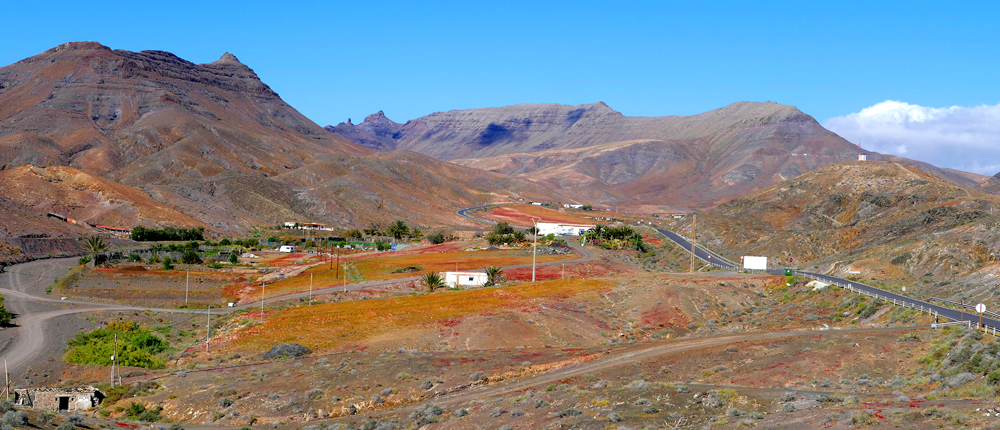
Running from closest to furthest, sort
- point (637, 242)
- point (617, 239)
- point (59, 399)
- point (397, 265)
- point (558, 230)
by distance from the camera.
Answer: point (59, 399)
point (397, 265)
point (637, 242)
point (617, 239)
point (558, 230)

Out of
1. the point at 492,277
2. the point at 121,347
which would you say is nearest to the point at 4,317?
the point at 121,347

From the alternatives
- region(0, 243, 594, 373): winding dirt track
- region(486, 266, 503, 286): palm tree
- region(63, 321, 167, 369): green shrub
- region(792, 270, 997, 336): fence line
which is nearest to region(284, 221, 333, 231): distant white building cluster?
region(0, 243, 594, 373): winding dirt track

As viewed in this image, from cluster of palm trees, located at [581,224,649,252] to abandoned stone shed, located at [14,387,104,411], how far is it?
8921cm

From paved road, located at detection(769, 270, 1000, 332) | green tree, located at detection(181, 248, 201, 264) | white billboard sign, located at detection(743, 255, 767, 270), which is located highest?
white billboard sign, located at detection(743, 255, 767, 270)

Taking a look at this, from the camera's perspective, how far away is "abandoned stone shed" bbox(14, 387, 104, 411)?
118 ft

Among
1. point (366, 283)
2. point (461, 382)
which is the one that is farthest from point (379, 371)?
point (366, 283)

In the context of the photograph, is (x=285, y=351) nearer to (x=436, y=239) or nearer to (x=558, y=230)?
(x=436, y=239)

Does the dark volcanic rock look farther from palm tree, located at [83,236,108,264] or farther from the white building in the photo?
the white building

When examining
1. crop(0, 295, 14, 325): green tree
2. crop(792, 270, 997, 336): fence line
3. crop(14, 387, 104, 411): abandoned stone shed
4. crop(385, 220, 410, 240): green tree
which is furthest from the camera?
crop(385, 220, 410, 240): green tree

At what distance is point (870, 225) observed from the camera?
104 metres

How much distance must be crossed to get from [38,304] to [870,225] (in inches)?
3903

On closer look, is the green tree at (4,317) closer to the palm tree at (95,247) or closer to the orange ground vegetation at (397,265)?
the orange ground vegetation at (397,265)

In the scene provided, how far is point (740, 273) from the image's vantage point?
73.2 metres

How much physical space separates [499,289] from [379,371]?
29.2 meters
